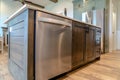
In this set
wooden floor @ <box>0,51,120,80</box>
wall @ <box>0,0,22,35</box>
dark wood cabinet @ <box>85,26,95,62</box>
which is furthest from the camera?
wall @ <box>0,0,22,35</box>

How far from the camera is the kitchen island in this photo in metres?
1.01

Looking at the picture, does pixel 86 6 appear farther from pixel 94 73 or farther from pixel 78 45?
pixel 94 73

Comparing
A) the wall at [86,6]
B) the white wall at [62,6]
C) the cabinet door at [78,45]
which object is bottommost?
the cabinet door at [78,45]

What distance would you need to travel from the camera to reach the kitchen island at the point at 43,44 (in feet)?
3.30

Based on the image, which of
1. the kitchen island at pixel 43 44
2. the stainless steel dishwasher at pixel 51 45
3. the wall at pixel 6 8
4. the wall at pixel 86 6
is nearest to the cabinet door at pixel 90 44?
the kitchen island at pixel 43 44

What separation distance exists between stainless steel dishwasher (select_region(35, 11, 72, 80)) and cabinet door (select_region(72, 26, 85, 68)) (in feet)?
0.50

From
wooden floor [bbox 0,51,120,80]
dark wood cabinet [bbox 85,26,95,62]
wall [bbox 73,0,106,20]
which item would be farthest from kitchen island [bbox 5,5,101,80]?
wall [bbox 73,0,106,20]

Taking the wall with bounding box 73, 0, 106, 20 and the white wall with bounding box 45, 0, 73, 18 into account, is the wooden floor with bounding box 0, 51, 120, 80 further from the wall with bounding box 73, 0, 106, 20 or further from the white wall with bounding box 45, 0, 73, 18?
the white wall with bounding box 45, 0, 73, 18

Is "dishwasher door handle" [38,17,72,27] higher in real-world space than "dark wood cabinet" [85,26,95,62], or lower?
higher

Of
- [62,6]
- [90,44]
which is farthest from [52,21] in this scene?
[62,6]

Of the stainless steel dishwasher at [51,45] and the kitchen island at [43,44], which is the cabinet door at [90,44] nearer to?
the kitchen island at [43,44]

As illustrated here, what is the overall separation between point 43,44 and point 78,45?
2.76 feet

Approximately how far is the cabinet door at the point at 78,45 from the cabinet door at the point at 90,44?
20 cm

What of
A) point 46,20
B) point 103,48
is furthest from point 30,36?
point 103,48
